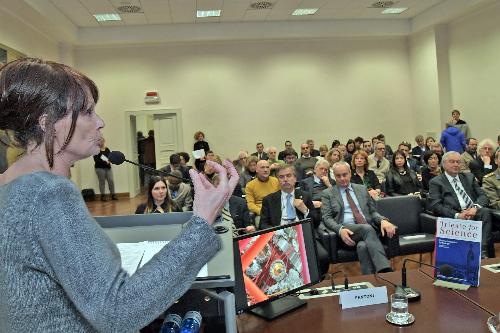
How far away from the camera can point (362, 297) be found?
1.76m

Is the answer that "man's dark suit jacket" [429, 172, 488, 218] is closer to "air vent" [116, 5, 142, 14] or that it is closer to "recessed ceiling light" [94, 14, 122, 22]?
"air vent" [116, 5, 142, 14]

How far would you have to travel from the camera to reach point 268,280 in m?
1.75

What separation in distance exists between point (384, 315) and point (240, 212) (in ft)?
9.94

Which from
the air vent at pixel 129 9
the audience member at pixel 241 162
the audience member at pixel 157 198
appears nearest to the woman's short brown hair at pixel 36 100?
the audience member at pixel 157 198

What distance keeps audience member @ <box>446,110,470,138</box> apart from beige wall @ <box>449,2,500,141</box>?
0.43ft

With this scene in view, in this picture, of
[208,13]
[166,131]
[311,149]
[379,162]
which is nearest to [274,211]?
[379,162]

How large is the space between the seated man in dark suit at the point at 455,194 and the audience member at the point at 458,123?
624 centimetres

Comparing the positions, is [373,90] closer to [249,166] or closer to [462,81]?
[462,81]

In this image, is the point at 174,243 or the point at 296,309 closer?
the point at 174,243

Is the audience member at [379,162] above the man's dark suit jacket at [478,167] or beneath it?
above

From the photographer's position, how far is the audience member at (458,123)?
10375 millimetres

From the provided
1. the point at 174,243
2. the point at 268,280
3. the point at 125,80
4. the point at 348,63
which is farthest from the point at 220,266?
the point at 348,63

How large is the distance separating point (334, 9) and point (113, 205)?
689 cm

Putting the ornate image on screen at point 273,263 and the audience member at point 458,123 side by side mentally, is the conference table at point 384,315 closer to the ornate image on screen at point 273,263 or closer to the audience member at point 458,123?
the ornate image on screen at point 273,263
